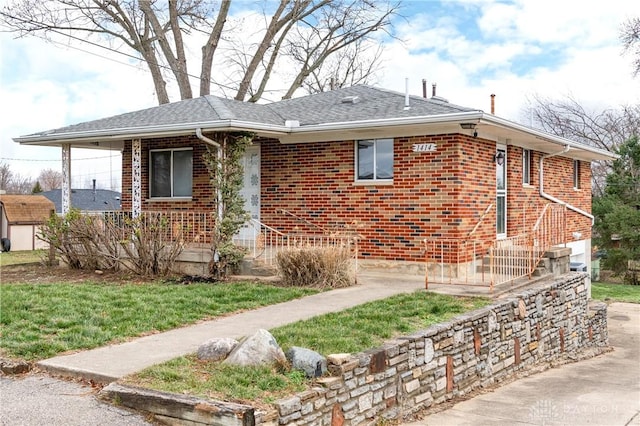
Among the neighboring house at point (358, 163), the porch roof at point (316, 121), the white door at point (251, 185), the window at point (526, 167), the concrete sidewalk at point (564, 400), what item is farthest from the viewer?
the window at point (526, 167)

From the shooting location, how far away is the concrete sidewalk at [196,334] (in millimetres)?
5828

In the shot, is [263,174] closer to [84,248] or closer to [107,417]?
[84,248]

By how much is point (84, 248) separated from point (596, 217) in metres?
23.0

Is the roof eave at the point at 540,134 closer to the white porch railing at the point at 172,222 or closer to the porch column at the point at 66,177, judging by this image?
the white porch railing at the point at 172,222

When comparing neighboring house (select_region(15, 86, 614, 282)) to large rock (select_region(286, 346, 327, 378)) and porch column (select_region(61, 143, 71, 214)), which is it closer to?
porch column (select_region(61, 143, 71, 214))

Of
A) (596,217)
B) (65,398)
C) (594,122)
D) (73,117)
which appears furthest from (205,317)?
(594,122)

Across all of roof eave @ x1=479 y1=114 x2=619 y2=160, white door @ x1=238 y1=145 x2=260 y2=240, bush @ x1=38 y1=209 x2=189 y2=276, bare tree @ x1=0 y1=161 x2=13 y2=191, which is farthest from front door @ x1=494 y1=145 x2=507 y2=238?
bare tree @ x1=0 y1=161 x2=13 y2=191

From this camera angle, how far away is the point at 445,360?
7.67m

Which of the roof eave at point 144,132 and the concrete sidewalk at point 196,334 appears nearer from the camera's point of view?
the concrete sidewalk at point 196,334

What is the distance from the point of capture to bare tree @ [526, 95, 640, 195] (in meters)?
34.7

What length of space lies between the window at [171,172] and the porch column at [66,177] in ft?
6.14

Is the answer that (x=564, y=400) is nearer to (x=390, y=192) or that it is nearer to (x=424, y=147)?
(x=390, y=192)

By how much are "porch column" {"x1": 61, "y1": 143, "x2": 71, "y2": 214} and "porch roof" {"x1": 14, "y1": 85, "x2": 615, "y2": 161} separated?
0.78 ft

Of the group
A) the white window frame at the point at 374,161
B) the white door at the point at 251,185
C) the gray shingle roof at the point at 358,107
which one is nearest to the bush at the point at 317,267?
the white window frame at the point at 374,161
